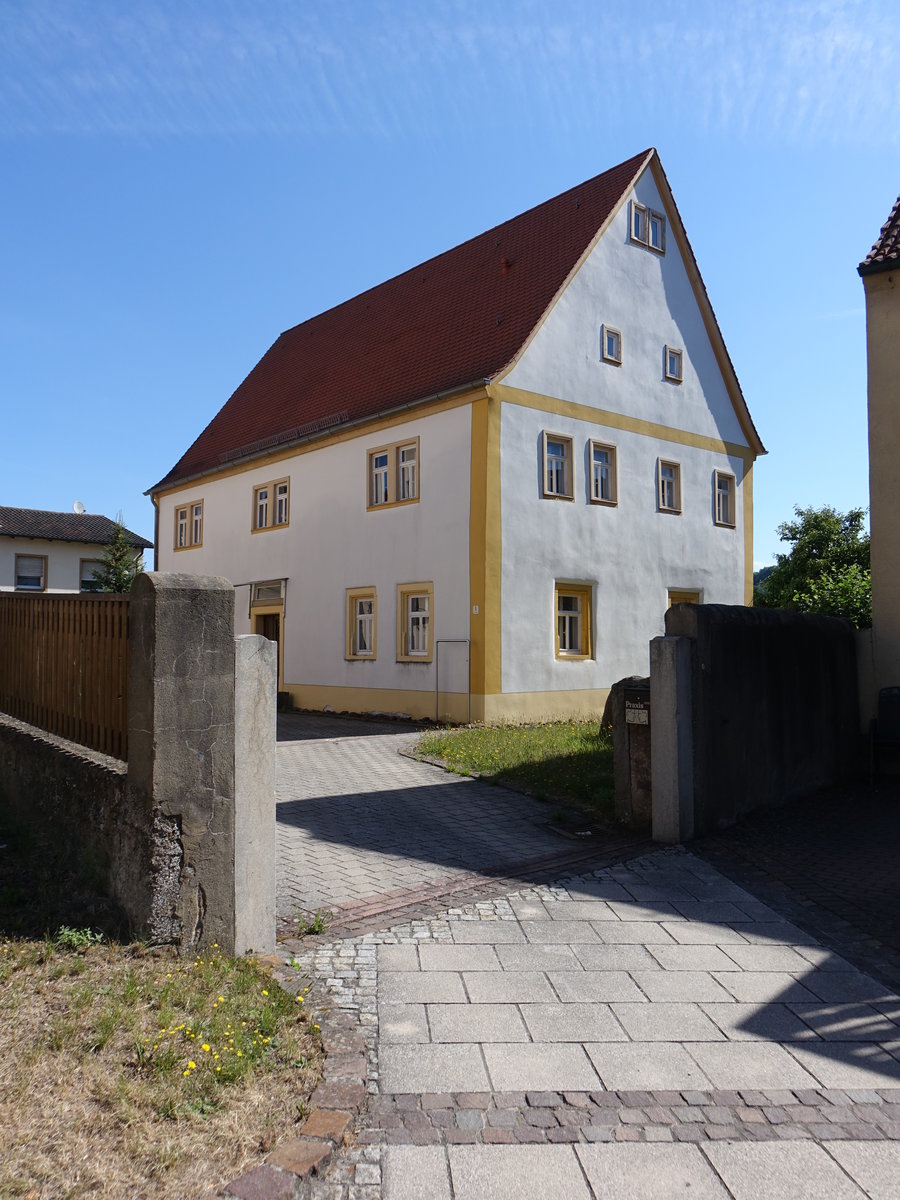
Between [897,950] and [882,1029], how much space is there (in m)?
1.34

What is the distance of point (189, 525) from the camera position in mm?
29594

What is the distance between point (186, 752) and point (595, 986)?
2.46m

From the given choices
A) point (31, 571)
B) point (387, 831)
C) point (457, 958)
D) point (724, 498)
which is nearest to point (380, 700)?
point (724, 498)

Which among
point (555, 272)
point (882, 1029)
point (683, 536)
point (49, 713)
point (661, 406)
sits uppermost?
point (555, 272)

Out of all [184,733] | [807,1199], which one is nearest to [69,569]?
[184,733]

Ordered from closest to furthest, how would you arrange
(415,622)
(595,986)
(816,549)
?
1. (595,986)
2. (415,622)
3. (816,549)

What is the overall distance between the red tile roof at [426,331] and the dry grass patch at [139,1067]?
50.6 ft

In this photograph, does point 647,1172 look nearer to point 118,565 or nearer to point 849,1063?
point 849,1063

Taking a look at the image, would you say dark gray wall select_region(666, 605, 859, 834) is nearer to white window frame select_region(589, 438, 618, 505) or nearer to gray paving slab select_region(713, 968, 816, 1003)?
gray paving slab select_region(713, 968, 816, 1003)

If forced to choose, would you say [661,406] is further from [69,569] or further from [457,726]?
[69,569]

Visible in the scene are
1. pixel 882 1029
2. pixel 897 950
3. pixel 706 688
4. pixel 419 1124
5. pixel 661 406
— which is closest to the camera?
pixel 419 1124

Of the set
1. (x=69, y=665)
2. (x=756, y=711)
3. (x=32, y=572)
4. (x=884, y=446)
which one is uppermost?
(x=32, y=572)

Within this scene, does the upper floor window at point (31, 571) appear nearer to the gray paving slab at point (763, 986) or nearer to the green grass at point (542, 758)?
the green grass at point (542, 758)

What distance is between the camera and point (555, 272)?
20922 millimetres
